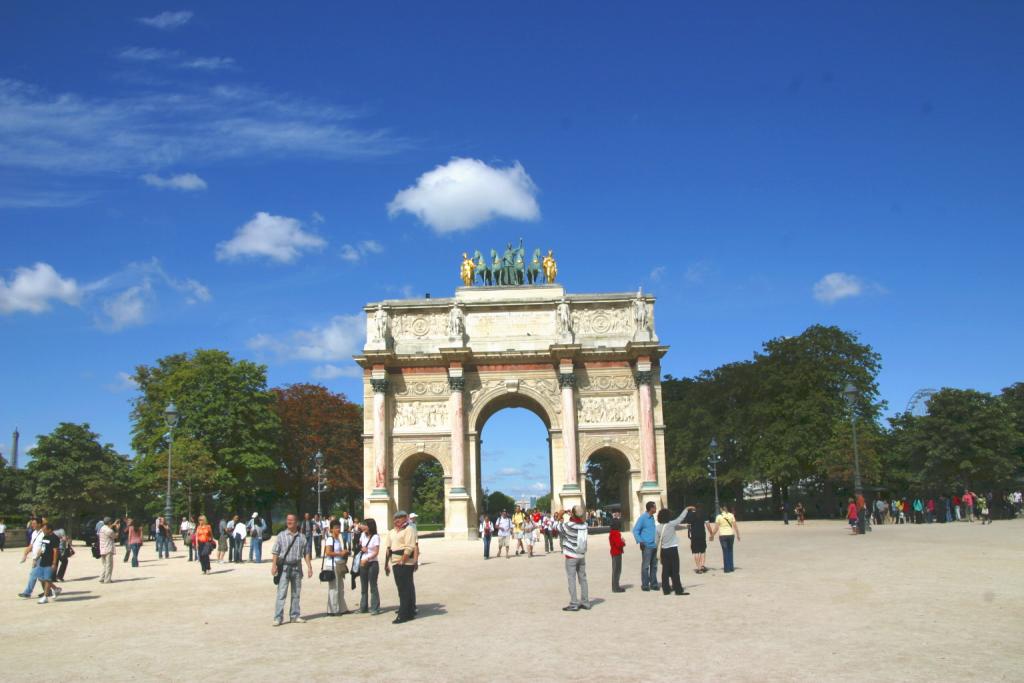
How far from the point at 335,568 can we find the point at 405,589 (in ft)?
5.48

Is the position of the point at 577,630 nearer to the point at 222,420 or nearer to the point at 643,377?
the point at 643,377

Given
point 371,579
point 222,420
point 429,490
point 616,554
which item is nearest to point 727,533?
point 616,554

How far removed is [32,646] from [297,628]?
3.71 metres

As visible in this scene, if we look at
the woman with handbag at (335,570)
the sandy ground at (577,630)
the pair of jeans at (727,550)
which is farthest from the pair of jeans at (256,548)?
the pair of jeans at (727,550)

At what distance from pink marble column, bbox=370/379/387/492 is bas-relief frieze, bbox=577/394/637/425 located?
427 inches

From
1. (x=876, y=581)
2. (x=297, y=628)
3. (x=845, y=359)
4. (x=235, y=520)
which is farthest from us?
(x=845, y=359)

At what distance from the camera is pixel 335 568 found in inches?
576

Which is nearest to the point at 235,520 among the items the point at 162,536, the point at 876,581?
the point at 162,536

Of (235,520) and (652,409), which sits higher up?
(652,409)

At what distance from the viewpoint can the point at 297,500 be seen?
219 feet

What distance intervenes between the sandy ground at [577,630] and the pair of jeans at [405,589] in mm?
290

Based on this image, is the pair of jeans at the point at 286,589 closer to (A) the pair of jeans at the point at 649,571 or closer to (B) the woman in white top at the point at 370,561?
(B) the woman in white top at the point at 370,561

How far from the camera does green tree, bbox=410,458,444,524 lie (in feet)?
276

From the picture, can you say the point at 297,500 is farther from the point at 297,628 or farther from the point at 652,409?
the point at 297,628
